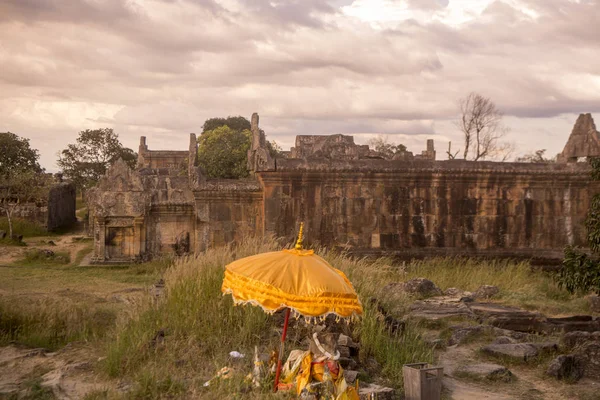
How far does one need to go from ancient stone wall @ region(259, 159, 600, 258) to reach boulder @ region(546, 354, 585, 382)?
23.7 ft

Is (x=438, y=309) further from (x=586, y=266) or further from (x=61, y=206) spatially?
(x=61, y=206)

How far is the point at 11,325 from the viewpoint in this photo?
33.2 ft

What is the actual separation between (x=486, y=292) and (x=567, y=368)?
5086 mm

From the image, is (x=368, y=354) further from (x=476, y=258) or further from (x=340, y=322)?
(x=476, y=258)

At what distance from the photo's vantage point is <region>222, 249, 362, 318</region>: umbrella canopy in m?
6.32

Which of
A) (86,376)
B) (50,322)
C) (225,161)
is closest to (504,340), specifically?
(86,376)

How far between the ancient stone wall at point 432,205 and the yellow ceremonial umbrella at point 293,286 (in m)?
8.49

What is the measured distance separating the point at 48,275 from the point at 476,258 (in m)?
10.4

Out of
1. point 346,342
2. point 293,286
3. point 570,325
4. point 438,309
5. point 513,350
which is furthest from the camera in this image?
point 438,309

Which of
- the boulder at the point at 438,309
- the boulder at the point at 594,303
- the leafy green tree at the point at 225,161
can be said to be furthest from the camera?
the leafy green tree at the point at 225,161

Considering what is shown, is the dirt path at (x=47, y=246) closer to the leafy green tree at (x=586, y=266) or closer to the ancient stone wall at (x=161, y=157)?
the leafy green tree at (x=586, y=266)

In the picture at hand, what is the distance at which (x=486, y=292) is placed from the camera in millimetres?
13445

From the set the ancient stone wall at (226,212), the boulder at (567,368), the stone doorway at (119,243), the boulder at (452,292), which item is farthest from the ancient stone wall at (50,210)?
the boulder at (567,368)

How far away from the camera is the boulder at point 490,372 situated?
27.0 ft
